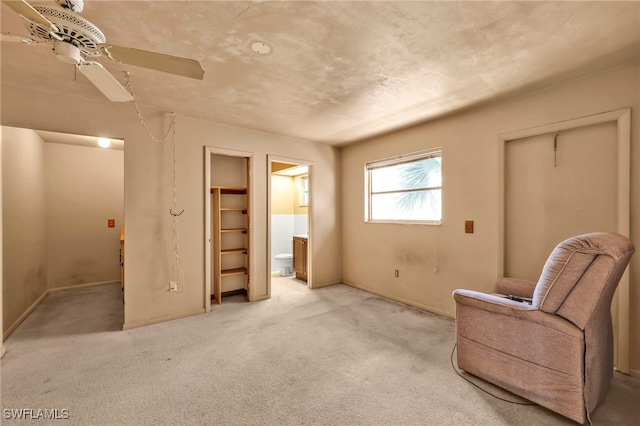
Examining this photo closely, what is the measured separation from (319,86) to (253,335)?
8.54ft

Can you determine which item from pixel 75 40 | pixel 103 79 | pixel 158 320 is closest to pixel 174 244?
pixel 158 320

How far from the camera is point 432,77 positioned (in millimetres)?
2449

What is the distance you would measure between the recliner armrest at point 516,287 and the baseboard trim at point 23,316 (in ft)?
16.0

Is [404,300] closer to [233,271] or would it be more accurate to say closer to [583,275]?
[583,275]

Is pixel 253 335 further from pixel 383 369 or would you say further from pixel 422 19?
pixel 422 19

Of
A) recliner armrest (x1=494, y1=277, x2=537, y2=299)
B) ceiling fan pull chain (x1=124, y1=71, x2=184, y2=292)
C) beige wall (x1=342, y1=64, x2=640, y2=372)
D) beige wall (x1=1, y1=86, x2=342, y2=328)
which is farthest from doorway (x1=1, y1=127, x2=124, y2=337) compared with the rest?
recliner armrest (x1=494, y1=277, x2=537, y2=299)

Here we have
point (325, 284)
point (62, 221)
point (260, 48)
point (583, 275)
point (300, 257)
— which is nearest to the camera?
point (583, 275)

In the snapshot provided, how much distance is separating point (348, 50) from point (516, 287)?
97.1 inches

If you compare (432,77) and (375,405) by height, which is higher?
(432,77)

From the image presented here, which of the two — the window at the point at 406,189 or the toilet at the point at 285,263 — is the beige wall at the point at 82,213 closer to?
the toilet at the point at 285,263

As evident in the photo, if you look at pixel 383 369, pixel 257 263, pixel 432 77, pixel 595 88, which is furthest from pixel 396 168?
pixel 383 369

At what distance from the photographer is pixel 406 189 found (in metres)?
4.09

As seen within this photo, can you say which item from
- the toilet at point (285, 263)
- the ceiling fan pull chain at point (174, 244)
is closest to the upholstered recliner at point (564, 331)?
the ceiling fan pull chain at point (174, 244)

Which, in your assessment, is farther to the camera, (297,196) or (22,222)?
(297,196)
